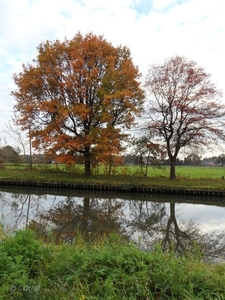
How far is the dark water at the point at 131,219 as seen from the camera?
7363 mm

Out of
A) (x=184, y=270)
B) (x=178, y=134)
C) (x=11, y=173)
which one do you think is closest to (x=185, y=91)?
(x=178, y=134)

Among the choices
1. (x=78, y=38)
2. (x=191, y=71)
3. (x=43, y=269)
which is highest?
(x=78, y=38)

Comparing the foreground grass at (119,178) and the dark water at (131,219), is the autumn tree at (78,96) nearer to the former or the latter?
the foreground grass at (119,178)

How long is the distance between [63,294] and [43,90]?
779 inches

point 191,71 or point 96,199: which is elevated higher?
point 191,71

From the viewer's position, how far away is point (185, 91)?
2061cm

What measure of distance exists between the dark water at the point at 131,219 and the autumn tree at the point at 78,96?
4389mm

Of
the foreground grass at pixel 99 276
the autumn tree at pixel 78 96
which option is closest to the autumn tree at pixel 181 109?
the autumn tree at pixel 78 96

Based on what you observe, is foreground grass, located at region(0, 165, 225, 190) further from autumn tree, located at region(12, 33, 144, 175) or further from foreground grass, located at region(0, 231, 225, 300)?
foreground grass, located at region(0, 231, 225, 300)

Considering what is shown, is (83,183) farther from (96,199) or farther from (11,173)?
(11,173)

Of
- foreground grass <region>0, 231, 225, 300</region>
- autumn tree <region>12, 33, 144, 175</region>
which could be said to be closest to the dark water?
foreground grass <region>0, 231, 225, 300</region>

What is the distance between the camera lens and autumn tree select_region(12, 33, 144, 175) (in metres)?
19.5

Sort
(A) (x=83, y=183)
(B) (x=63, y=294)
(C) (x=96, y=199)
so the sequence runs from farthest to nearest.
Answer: (A) (x=83, y=183) → (C) (x=96, y=199) → (B) (x=63, y=294)

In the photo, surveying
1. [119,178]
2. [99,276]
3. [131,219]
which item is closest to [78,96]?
[119,178]
